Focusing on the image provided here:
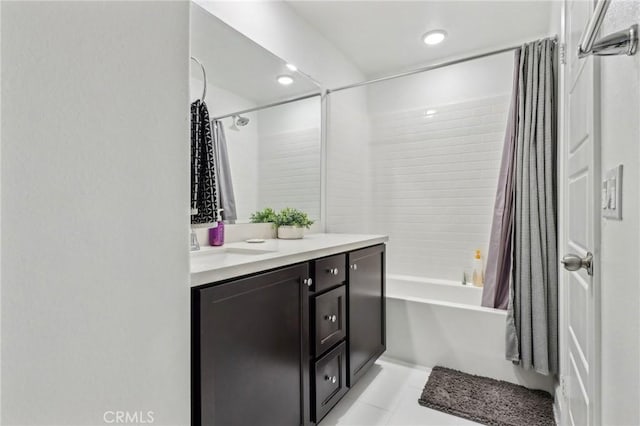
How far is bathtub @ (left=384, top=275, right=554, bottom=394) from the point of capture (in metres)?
2.01

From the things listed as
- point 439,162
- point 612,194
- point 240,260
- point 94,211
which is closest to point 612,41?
point 612,194

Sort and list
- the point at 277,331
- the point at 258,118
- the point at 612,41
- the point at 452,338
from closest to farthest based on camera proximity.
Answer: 1. the point at 612,41
2. the point at 277,331
3. the point at 258,118
4. the point at 452,338

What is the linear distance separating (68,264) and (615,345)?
3.56 ft

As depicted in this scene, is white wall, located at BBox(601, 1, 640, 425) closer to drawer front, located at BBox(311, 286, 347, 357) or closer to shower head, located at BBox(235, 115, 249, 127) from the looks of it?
drawer front, located at BBox(311, 286, 347, 357)

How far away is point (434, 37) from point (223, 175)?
6.53 ft

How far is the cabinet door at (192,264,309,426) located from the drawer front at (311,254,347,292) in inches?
3.7

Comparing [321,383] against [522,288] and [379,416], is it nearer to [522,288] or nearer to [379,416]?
[379,416]

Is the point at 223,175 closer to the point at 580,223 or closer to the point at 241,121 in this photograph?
the point at 241,121

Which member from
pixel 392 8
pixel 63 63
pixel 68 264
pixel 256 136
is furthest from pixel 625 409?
pixel 392 8

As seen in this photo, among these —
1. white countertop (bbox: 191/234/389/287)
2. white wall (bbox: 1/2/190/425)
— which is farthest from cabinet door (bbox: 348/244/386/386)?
white wall (bbox: 1/2/190/425)

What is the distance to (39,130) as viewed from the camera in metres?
0.51

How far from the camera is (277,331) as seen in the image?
123 cm

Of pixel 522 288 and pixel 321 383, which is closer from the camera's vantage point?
pixel 321 383

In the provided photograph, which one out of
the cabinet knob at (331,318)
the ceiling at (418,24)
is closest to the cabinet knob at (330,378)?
the cabinet knob at (331,318)
